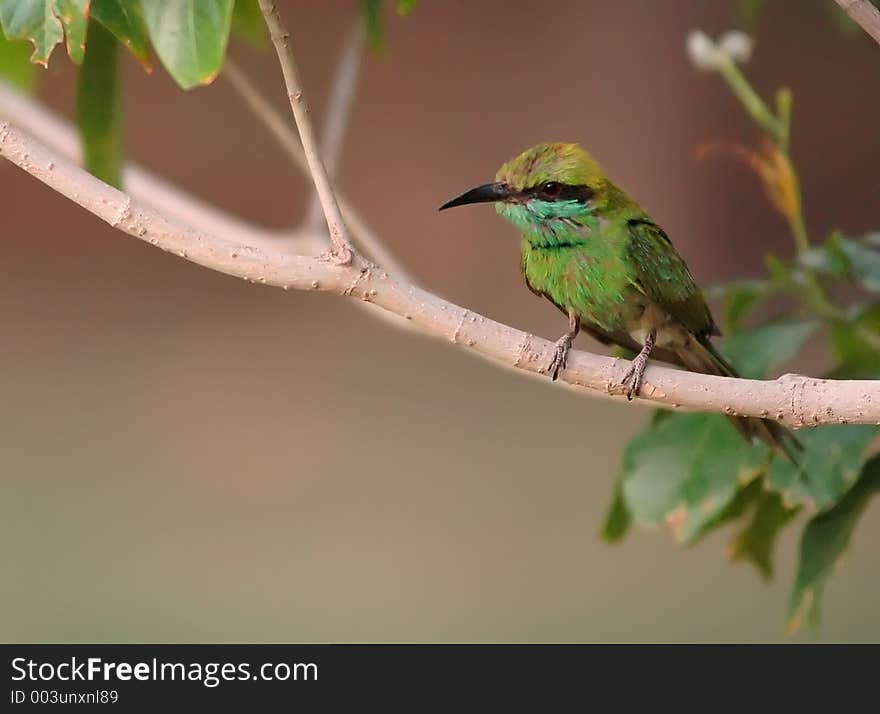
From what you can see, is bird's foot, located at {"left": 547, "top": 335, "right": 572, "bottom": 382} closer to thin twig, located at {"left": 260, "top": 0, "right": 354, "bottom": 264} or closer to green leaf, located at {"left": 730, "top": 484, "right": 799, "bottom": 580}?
thin twig, located at {"left": 260, "top": 0, "right": 354, "bottom": 264}

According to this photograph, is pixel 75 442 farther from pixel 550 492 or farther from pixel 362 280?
pixel 362 280

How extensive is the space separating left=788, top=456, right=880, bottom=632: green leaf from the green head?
451 millimetres

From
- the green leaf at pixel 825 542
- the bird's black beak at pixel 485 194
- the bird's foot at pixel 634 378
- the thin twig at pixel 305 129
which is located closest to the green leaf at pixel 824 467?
the green leaf at pixel 825 542

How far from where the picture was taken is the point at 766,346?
1.65m

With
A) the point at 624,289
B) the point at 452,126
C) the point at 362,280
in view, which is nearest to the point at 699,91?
the point at 452,126

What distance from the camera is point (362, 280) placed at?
117 centimetres

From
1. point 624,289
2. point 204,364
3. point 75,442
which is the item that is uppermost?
point 204,364

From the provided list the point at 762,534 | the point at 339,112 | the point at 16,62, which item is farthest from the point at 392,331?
the point at 16,62

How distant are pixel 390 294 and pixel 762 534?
0.79 m

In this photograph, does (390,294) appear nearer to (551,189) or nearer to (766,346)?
(551,189)

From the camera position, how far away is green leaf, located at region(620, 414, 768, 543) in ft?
5.05

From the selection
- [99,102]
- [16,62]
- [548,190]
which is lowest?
[548,190]

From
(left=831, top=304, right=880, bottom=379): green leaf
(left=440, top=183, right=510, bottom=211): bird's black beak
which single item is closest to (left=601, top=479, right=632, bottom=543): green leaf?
(left=831, top=304, right=880, bottom=379): green leaf
